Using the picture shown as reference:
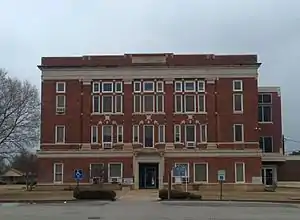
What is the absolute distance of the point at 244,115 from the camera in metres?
77.8

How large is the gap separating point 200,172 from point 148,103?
11455 millimetres

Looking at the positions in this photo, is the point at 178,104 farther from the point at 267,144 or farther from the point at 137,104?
the point at 267,144

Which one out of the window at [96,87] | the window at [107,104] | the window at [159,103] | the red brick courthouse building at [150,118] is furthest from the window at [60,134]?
the window at [159,103]

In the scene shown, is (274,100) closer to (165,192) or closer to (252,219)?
(165,192)

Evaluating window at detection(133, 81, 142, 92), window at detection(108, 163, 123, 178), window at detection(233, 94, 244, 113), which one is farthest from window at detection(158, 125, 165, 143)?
window at detection(233, 94, 244, 113)

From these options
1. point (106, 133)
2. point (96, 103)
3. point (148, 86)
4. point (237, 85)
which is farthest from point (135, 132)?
point (237, 85)

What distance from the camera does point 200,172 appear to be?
252 ft

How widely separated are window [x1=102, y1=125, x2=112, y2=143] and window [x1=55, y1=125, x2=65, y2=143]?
5342mm

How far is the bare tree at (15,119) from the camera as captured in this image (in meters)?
62.6

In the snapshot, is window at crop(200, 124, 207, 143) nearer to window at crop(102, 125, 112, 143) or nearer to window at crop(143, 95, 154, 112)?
window at crop(143, 95, 154, 112)

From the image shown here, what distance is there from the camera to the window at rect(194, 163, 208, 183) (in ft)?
251

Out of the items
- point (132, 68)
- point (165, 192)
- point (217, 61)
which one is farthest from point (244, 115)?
point (165, 192)

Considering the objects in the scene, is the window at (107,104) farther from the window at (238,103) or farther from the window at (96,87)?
the window at (238,103)

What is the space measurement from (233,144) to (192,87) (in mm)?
9267
